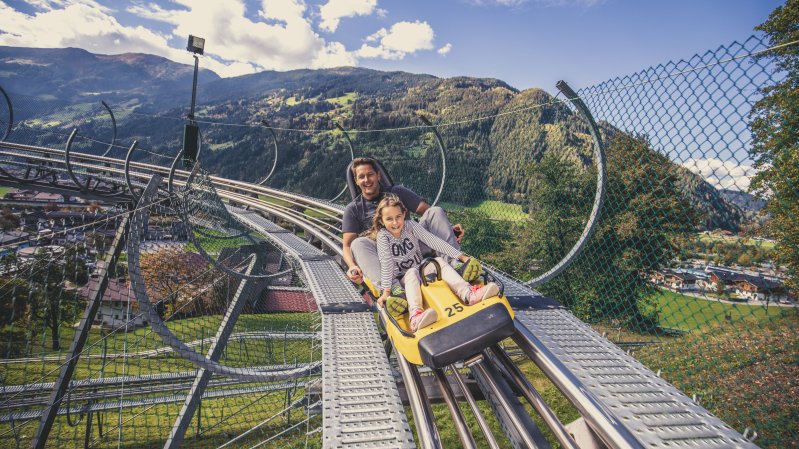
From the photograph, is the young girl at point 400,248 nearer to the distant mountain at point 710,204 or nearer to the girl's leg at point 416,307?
the girl's leg at point 416,307

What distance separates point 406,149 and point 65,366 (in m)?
5.46

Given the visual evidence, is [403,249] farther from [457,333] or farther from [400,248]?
[457,333]

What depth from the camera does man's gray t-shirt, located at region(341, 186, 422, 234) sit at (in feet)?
11.0

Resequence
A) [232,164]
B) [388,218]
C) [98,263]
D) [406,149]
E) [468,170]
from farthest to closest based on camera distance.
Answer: [232,164] < [406,149] < [468,170] < [98,263] < [388,218]

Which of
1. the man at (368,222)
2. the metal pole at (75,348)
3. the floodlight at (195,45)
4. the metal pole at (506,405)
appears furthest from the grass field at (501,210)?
the floodlight at (195,45)

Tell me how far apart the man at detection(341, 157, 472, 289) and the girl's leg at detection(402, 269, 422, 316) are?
38 centimetres

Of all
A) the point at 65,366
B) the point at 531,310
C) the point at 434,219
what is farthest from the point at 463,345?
the point at 65,366

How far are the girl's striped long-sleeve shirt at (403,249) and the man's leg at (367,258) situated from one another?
0.07 meters

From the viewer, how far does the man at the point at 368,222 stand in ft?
9.10

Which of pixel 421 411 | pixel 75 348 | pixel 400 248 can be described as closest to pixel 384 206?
pixel 400 248

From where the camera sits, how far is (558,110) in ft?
11.8

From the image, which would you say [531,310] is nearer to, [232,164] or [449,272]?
[449,272]

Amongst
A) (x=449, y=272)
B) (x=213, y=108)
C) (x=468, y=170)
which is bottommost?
(x=449, y=272)

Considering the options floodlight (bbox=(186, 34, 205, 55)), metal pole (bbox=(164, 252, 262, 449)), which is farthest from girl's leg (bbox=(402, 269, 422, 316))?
floodlight (bbox=(186, 34, 205, 55))
